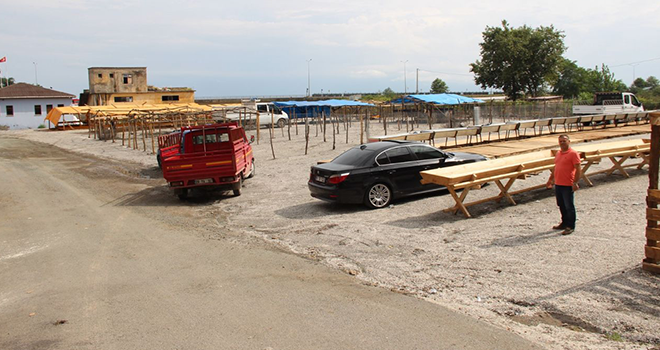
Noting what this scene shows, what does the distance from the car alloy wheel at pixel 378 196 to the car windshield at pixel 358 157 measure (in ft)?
1.91

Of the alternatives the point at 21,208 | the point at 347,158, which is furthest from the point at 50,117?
the point at 347,158

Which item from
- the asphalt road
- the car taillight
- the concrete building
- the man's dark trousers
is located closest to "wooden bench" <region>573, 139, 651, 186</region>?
the man's dark trousers

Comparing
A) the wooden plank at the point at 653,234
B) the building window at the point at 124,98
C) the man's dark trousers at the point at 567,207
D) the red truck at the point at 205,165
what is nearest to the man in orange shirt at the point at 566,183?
the man's dark trousers at the point at 567,207

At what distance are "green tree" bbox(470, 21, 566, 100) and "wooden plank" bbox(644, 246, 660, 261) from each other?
6077 centimetres

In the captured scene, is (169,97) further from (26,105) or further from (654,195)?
(654,195)

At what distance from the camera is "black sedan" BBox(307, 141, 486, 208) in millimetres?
11438

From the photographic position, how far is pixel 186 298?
6.40 m

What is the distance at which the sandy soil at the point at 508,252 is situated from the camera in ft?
18.0

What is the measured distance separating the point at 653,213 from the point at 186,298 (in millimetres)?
5823

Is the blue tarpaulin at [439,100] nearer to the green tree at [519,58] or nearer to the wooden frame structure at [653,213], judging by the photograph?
the green tree at [519,58]

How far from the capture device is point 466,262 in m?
7.48

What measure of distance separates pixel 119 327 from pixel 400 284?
334 centimetres

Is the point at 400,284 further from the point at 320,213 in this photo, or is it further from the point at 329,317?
the point at 320,213

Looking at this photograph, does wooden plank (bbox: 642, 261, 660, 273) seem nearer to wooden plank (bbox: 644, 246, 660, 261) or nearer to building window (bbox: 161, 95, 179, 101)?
wooden plank (bbox: 644, 246, 660, 261)
